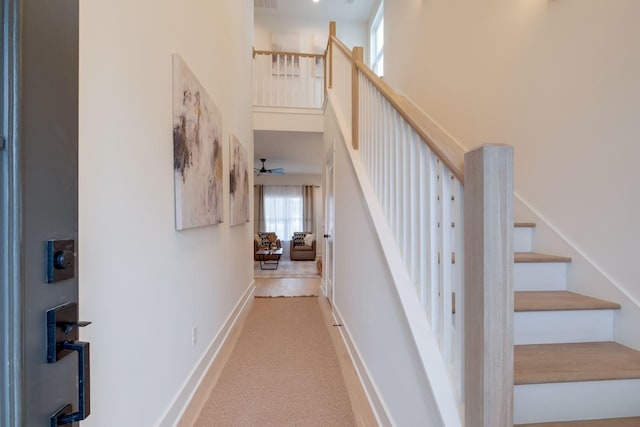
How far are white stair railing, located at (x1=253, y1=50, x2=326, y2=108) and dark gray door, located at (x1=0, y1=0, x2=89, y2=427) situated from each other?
459 cm

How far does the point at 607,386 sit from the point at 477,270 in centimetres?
87

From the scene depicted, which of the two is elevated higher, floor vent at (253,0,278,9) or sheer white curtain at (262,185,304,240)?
floor vent at (253,0,278,9)

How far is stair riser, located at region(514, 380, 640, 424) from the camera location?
113cm

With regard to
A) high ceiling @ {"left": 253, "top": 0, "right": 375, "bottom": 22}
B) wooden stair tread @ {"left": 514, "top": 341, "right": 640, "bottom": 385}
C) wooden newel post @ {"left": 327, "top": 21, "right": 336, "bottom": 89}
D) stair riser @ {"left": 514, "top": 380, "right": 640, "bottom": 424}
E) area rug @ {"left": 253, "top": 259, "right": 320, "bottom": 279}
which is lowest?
area rug @ {"left": 253, "top": 259, "right": 320, "bottom": 279}

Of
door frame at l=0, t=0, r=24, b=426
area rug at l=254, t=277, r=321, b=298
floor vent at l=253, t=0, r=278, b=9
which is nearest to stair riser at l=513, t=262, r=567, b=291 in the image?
door frame at l=0, t=0, r=24, b=426

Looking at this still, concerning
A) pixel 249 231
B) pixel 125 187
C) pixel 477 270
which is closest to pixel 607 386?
pixel 477 270

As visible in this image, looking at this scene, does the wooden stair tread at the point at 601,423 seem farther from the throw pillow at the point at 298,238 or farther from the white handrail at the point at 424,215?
the throw pillow at the point at 298,238

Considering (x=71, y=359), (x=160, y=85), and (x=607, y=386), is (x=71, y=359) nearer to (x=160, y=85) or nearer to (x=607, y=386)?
(x=160, y=85)

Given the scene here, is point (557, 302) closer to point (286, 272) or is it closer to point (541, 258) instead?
point (541, 258)

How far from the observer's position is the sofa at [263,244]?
25.6ft

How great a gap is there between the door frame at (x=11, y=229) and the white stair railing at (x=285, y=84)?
4.69 metres

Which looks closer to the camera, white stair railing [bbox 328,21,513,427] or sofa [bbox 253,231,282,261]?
white stair railing [bbox 328,21,513,427]

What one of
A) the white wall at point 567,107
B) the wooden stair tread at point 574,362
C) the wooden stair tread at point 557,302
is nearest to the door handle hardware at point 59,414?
the wooden stair tread at point 574,362

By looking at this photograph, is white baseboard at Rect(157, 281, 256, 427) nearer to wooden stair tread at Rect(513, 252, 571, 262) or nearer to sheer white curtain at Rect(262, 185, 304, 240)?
wooden stair tread at Rect(513, 252, 571, 262)
